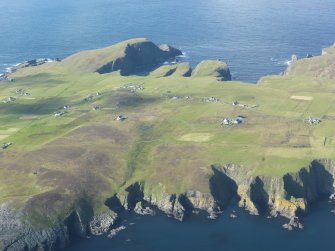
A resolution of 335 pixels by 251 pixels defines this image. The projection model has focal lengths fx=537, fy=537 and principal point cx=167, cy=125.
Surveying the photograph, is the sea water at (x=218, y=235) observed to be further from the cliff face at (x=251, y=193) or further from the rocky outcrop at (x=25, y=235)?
the rocky outcrop at (x=25, y=235)

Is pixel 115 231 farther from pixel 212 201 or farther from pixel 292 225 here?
pixel 292 225

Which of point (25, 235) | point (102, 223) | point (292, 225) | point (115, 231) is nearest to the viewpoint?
point (25, 235)

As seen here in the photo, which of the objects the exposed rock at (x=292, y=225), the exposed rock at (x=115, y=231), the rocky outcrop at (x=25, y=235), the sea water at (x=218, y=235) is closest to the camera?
the rocky outcrop at (x=25, y=235)

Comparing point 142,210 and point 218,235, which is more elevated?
point 142,210

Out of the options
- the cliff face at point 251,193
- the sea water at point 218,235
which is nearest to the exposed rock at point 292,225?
the sea water at point 218,235

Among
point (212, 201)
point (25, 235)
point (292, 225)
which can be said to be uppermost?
point (212, 201)

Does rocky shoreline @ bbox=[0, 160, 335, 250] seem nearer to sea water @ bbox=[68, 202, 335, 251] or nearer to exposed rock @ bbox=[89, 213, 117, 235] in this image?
exposed rock @ bbox=[89, 213, 117, 235]

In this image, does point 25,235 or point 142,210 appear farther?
point 142,210

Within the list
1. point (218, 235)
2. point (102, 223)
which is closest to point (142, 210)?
point (102, 223)
